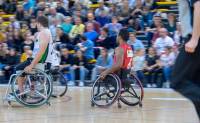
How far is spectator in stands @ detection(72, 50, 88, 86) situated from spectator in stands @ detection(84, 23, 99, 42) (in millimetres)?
1276

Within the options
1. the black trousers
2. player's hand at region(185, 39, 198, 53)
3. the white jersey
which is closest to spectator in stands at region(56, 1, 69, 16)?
the white jersey

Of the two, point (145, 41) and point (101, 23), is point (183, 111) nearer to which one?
point (145, 41)

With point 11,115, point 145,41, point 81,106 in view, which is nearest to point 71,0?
point 145,41

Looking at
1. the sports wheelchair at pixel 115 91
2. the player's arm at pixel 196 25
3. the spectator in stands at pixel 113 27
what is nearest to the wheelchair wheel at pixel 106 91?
the sports wheelchair at pixel 115 91

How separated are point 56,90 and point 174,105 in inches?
129

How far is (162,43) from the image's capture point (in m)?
18.0

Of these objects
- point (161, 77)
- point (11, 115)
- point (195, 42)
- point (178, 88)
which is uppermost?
point (195, 42)

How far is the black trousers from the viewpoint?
5480mm

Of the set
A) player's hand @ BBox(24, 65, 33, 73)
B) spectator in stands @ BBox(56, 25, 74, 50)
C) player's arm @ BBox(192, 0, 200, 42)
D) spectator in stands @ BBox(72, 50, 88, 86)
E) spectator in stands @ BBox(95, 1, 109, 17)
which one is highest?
player's arm @ BBox(192, 0, 200, 42)

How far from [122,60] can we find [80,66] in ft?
22.5

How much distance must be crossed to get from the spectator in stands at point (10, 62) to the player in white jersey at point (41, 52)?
7119mm

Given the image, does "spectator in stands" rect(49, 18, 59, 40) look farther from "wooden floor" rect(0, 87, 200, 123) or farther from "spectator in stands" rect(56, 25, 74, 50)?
"wooden floor" rect(0, 87, 200, 123)

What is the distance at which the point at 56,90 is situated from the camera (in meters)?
14.4

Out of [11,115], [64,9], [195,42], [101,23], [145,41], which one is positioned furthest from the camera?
[64,9]
